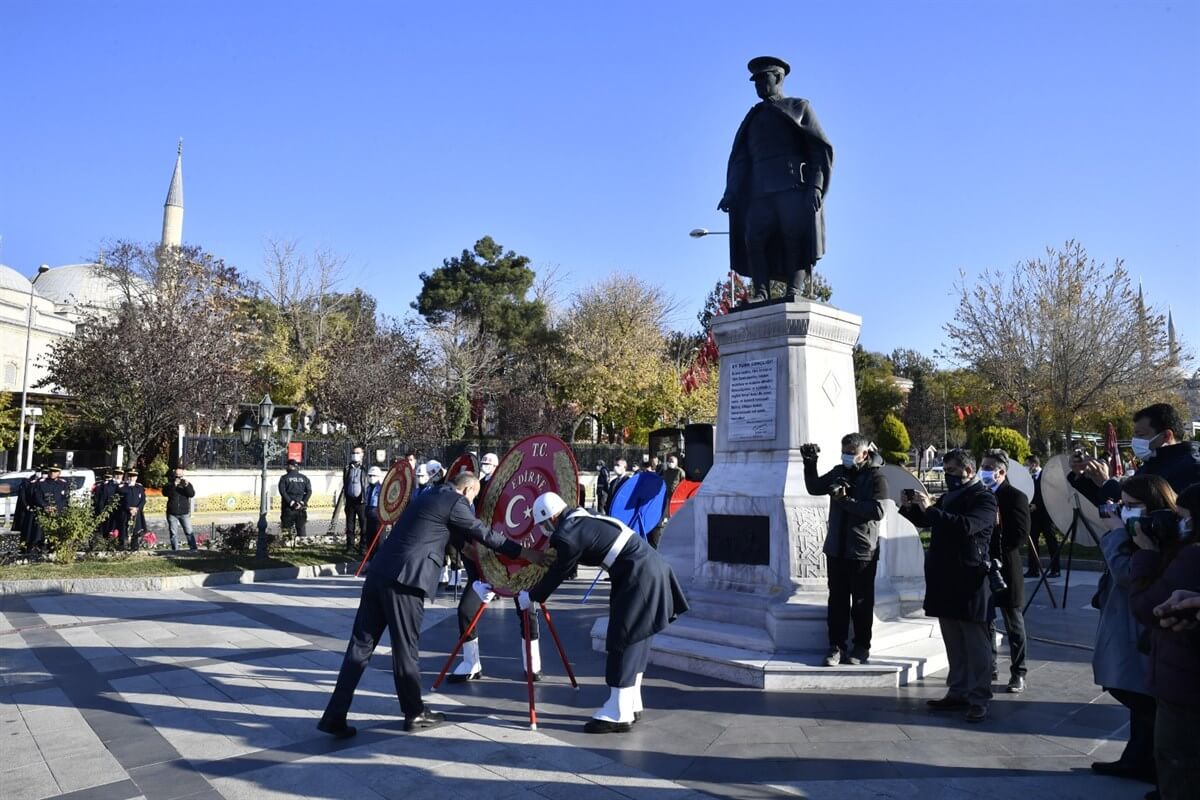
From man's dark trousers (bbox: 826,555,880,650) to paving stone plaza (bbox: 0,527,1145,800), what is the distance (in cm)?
42

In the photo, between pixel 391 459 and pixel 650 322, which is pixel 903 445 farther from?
pixel 391 459

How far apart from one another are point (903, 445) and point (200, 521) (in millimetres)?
28328

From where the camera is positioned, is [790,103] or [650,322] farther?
[650,322]

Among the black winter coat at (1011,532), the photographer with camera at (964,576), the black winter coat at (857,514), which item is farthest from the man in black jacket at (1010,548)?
the black winter coat at (857,514)

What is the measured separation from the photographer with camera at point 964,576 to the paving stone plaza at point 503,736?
0.84 feet

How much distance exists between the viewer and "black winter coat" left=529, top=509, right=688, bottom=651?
5.27 m

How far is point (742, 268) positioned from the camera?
8750mm

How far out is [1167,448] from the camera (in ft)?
16.5

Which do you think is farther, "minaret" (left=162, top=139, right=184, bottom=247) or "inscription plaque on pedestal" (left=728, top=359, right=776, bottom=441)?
"minaret" (left=162, top=139, right=184, bottom=247)

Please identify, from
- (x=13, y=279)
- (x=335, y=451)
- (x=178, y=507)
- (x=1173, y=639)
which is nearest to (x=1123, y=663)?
(x=1173, y=639)

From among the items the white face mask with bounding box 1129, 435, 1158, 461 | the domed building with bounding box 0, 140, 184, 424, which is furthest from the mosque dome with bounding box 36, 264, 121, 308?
the white face mask with bounding box 1129, 435, 1158, 461

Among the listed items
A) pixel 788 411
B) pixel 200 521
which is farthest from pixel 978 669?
pixel 200 521

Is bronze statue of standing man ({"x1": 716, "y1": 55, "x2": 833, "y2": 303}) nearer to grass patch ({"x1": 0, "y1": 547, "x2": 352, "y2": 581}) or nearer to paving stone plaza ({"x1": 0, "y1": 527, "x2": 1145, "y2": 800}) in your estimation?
paving stone plaza ({"x1": 0, "y1": 527, "x2": 1145, "y2": 800})

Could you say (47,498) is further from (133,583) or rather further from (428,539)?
(428,539)
